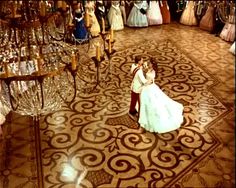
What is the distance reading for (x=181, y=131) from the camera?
5.46 metres

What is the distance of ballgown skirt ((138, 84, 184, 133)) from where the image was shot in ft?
17.7

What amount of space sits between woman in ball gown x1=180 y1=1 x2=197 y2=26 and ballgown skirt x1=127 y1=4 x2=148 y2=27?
1.25 m

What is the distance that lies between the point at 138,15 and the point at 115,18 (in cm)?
78

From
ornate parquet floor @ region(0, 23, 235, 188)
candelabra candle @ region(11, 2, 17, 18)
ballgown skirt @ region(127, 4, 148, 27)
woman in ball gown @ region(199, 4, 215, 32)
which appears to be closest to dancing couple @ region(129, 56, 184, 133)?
ornate parquet floor @ region(0, 23, 235, 188)

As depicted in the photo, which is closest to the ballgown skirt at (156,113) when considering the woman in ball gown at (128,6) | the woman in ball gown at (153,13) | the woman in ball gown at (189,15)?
the woman in ball gown at (153,13)

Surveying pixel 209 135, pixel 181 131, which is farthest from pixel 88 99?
pixel 209 135

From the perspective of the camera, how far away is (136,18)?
10422 mm

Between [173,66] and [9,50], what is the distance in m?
4.58

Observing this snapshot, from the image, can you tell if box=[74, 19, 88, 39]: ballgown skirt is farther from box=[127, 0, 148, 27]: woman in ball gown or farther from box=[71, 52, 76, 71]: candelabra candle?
box=[71, 52, 76, 71]: candelabra candle

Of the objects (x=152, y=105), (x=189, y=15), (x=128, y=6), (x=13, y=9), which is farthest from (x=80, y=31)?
(x=13, y=9)

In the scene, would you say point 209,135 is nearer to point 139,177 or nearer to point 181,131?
point 181,131

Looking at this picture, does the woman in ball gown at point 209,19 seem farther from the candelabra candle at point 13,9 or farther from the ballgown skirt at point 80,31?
the candelabra candle at point 13,9

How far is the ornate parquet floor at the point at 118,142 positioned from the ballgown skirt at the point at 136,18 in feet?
10.6

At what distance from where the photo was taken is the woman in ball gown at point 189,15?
10.6 meters
